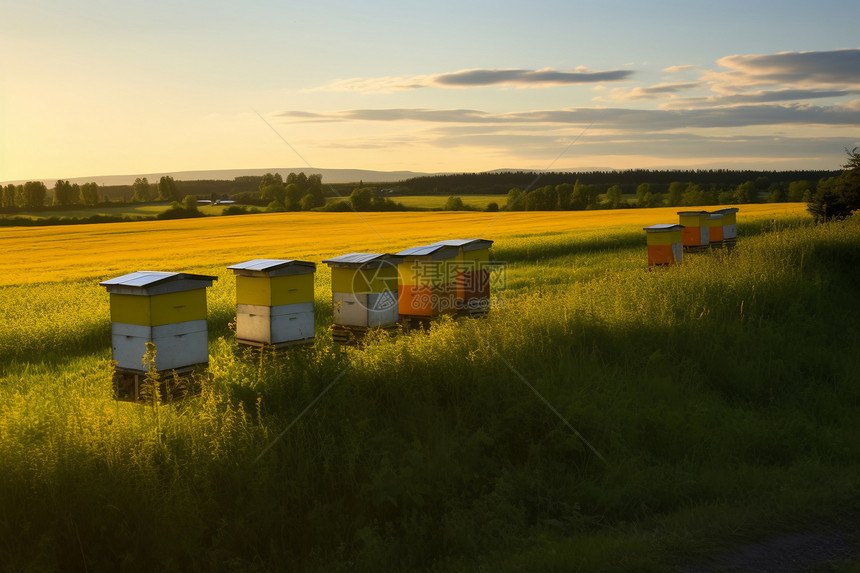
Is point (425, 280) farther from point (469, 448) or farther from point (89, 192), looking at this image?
point (89, 192)

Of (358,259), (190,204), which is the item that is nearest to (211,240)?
(358,259)

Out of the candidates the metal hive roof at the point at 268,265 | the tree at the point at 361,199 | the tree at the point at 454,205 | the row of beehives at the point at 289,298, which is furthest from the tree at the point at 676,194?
the metal hive roof at the point at 268,265

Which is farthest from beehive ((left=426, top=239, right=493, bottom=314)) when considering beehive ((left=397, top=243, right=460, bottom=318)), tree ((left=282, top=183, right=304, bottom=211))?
tree ((left=282, top=183, right=304, bottom=211))

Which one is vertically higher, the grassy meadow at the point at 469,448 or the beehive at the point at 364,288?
the beehive at the point at 364,288

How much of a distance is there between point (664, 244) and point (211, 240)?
27.8 m

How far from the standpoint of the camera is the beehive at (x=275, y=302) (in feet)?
28.6

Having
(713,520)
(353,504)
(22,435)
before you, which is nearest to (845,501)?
(713,520)

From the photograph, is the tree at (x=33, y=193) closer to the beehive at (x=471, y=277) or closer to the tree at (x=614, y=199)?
the tree at (x=614, y=199)

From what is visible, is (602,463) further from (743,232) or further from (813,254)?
(743,232)

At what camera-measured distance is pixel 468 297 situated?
36.6 feet

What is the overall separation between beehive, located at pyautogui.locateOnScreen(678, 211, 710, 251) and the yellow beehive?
1116 cm

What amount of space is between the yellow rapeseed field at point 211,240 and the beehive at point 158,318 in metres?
17.0

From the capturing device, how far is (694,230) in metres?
20.4

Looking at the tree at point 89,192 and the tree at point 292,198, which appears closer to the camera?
the tree at point 292,198
